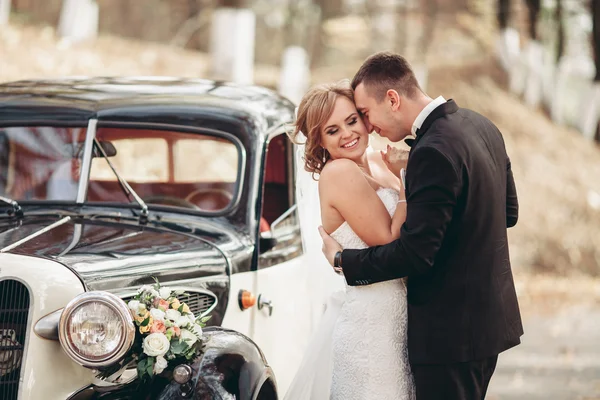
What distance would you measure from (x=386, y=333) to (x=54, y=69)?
12.6 metres

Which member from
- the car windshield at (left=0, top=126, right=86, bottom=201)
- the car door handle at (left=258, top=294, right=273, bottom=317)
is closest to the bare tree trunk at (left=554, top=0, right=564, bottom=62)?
the car door handle at (left=258, top=294, right=273, bottom=317)

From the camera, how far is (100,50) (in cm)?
1727

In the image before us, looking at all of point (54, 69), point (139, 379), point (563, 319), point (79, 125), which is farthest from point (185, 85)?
point (54, 69)

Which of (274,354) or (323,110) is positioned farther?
(274,354)

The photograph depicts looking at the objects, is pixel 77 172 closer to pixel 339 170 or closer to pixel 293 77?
pixel 339 170

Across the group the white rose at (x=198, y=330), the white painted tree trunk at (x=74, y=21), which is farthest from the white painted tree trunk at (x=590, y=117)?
the white rose at (x=198, y=330)

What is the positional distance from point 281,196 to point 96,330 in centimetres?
243

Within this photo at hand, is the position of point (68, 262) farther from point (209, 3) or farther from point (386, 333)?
point (209, 3)

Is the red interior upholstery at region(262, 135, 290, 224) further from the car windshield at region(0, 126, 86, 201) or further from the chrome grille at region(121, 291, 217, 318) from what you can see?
the chrome grille at region(121, 291, 217, 318)

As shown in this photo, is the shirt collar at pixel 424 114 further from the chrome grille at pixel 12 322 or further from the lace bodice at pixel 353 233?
the chrome grille at pixel 12 322

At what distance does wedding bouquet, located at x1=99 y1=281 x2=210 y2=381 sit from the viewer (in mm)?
3477

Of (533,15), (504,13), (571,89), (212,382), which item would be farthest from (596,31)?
(212,382)

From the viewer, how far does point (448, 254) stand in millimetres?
3445

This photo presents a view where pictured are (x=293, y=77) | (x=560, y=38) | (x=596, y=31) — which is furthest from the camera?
(x=560, y=38)
